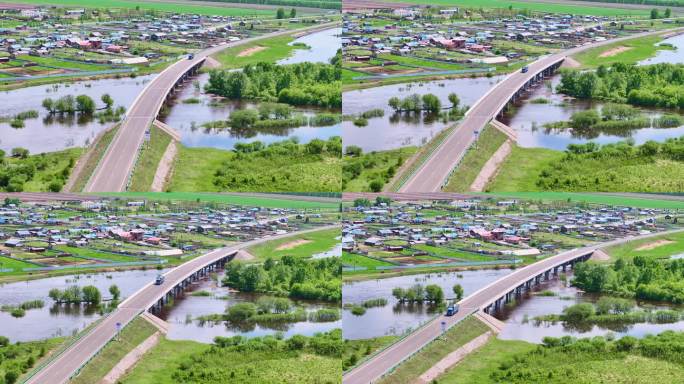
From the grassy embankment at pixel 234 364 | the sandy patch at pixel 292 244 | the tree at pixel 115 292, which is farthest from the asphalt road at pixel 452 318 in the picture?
the tree at pixel 115 292

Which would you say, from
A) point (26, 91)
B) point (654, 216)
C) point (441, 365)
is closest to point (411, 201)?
point (441, 365)

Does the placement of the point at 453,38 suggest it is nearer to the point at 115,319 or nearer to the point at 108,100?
the point at 108,100

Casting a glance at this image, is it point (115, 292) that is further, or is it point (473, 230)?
point (473, 230)

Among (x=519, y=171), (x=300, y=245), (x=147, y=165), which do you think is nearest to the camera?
(x=147, y=165)

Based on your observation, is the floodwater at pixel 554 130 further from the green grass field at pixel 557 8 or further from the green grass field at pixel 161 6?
the green grass field at pixel 161 6

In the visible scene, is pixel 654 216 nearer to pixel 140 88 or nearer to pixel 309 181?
pixel 309 181

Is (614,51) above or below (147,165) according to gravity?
above

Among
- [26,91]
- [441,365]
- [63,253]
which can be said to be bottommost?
[441,365]

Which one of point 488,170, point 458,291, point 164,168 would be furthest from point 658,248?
point 164,168
